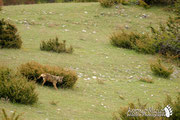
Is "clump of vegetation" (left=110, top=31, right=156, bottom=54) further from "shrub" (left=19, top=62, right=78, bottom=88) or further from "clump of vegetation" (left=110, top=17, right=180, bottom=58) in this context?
"shrub" (left=19, top=62, right=78, bottom=88)

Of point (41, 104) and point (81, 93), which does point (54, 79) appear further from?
point (41, 104)

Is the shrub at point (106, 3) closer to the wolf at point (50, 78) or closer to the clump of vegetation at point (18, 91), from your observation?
the wolf at point (50, 78)

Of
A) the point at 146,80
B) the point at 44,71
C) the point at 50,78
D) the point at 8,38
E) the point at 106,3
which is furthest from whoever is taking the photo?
the point at 106,3

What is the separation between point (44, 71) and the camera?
8734mm

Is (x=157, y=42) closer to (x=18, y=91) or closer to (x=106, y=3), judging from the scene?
(x=106, y=3)

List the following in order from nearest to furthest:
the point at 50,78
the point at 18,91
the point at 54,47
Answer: the point at 18,91 < the point at 50,78 < the point at 54,47

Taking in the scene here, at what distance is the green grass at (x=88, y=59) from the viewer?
7.44 m

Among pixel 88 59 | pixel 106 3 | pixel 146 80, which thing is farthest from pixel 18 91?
pixel 106 3

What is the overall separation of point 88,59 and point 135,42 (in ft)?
12.7

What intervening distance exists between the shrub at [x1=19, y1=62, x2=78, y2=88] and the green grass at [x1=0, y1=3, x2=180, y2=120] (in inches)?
11.6

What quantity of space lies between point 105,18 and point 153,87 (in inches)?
383

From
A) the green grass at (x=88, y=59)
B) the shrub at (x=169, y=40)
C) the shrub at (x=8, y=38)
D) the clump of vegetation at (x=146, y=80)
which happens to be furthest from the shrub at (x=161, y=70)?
the shrub at (x=8, y=38)

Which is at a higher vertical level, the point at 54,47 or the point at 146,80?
the point at 54,47

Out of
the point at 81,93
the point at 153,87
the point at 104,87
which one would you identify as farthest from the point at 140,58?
the point at 81,93
